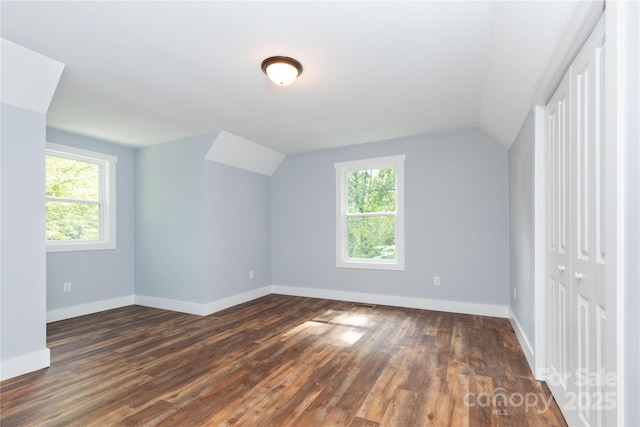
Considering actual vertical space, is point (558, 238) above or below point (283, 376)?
above

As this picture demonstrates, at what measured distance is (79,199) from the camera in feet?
13.8

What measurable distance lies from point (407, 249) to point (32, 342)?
406 cm

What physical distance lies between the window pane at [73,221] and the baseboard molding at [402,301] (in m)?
2.82

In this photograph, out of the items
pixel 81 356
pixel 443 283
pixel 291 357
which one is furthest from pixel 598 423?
pixel 81 356

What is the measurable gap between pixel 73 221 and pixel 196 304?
2.00m

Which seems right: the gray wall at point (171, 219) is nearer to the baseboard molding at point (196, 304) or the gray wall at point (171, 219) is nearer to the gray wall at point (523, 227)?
the baseboard molding at point (196, 304)

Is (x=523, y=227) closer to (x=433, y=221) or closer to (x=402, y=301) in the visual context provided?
(x=433, y=221)

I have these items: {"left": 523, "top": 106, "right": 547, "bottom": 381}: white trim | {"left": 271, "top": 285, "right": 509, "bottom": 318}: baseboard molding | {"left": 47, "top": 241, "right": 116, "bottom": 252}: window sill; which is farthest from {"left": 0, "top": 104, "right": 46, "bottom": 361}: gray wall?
{"left": 523, "top": 106, "right": 547, "bottom": 381}: white trim

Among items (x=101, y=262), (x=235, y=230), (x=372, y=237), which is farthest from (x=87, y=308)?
(x=372, y=237)

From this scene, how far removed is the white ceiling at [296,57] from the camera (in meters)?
1.81

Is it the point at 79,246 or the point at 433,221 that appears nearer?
the point at 79,246

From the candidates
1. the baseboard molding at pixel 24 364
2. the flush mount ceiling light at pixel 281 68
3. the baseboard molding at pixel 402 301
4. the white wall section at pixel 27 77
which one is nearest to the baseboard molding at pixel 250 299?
the baseboard molding at pixel 402 301

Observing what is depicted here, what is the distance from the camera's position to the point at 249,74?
8.40 ft

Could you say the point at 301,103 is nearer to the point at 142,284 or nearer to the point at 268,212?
the point at 268,212
